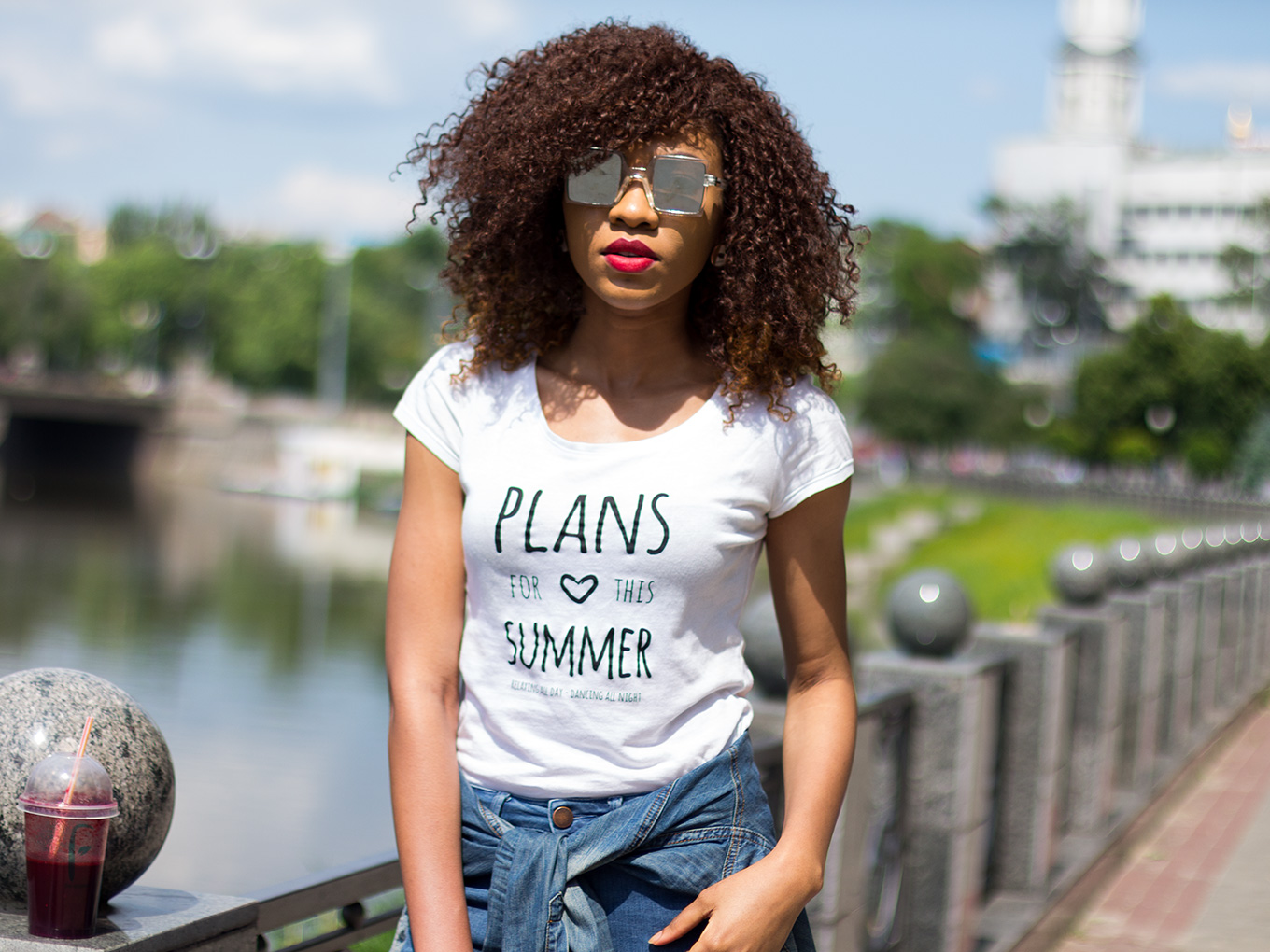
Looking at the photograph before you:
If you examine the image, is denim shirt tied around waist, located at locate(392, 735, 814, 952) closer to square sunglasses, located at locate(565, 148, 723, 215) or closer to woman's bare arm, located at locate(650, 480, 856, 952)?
woman's bare arm, located at locate(650, 480, 856, 952)

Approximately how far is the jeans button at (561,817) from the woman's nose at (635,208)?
68 centimetres

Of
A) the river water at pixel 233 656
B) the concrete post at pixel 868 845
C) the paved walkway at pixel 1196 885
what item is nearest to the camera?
the concrete post at pixel 868 845

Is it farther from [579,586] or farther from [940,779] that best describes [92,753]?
[940,779]

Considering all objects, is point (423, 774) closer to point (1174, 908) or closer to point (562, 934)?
point (562, 934)

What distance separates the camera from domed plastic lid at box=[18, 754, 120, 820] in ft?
5.31

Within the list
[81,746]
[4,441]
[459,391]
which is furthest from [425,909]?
[4,441]

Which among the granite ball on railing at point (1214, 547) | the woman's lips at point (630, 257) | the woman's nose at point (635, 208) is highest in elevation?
the woman's nose at point (635, 208)

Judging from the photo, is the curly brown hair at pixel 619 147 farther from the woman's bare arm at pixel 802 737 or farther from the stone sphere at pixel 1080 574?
the stone sphere at pixel 1080 574

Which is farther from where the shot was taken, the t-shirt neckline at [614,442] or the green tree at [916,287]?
the green tree at [916,287]

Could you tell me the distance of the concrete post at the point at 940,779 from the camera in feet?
13.2

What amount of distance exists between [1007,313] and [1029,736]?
290ft

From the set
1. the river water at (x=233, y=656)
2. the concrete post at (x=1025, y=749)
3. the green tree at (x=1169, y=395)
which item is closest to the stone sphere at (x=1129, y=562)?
the concrete post at (x=1025, y=749)

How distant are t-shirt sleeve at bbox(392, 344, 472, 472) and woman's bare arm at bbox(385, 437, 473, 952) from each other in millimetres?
16

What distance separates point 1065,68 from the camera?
331 ft
